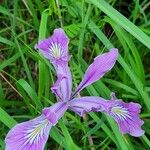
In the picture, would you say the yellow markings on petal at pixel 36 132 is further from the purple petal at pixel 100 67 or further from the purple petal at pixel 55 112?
the purple petal at pixel 100 67

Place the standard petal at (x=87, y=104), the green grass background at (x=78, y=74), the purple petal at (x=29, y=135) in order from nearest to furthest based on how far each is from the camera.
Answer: the purple petal at (x=29, y=135) → the standard petal at (x=87, y=104) → the green grass background at (x=78, y=74)

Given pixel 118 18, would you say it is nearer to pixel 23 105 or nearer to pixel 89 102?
pixel 89 102

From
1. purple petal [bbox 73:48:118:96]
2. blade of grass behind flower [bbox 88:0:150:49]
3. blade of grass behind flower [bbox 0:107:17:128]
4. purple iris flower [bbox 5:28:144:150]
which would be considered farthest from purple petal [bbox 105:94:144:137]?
blade of grass behind flower [bbox 0:107:17:128]

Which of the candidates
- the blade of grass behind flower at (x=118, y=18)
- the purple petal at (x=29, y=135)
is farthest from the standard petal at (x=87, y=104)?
the blade of grass behind flower at (x=118, y=18)

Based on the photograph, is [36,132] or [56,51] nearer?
[36,132]

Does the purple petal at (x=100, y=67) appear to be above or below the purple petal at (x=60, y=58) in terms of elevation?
below

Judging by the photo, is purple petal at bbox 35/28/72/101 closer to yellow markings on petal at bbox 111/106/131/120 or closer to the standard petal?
the standard petal

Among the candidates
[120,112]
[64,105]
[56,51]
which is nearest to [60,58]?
[56,51]

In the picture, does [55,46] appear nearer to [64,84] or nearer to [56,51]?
[56,51]
